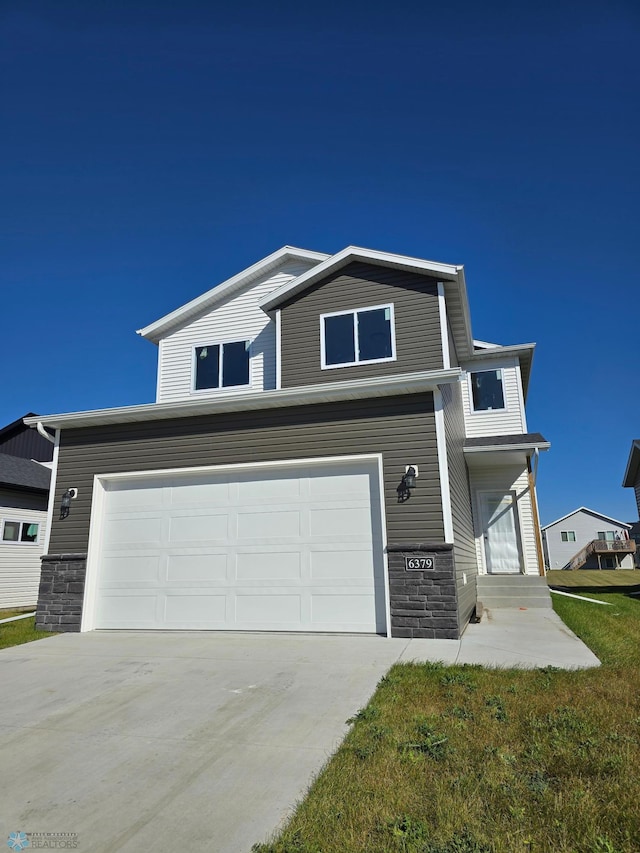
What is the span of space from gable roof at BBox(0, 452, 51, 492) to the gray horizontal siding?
6.49 m

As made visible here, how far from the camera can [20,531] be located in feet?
49.8

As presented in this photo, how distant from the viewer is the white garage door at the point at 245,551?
805 cm

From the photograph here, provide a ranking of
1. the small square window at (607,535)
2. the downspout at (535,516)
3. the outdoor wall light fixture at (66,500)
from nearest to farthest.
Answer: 1. the outdoor wall light fixture at (66,500)
2. the downspout at (535,516)
3. the small square window at (607,535)

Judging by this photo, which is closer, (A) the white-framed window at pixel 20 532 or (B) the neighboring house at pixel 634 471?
(A) the white-framed window at pixel 20 532

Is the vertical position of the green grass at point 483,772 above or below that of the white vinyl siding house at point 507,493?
below

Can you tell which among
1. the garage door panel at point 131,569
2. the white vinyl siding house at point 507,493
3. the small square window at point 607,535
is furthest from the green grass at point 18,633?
the small square window at point 607,535

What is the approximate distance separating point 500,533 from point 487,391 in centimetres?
403

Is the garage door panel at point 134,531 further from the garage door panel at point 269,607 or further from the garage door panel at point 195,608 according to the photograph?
the garage door panel at point 269,607

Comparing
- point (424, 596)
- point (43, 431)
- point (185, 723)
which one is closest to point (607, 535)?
point (424, 596)

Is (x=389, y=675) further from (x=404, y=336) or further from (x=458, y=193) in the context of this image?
(x=458, y=193)

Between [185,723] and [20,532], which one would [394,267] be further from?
[20,532]

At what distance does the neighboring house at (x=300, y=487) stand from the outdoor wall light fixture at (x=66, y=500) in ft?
0.25

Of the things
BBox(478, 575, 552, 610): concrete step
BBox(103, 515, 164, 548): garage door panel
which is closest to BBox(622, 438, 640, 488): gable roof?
BBox(478, 575, 552, 610): concrete step

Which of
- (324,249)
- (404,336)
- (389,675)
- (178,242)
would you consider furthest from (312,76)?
(389,675)
